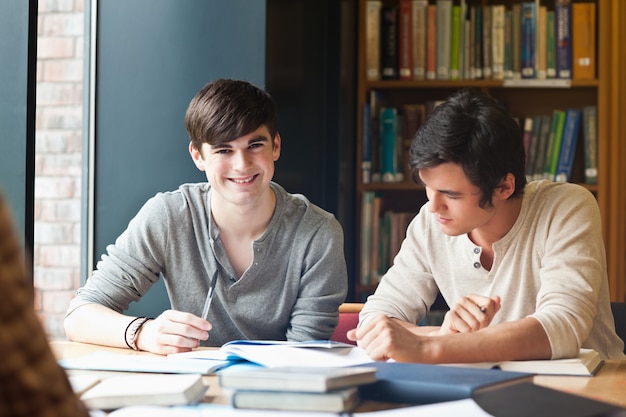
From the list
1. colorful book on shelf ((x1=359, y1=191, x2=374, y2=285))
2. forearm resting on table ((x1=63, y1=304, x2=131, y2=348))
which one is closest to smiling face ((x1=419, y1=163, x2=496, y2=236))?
forearm resting on table ((x1=63, y1=304, x2=131, y2=348))

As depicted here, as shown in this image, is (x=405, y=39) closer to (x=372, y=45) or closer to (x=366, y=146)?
(x=372, y=45)

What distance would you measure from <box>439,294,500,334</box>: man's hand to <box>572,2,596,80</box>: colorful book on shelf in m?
2.34

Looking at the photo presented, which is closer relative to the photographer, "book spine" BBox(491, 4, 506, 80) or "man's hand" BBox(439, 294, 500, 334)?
"man's hand" BBox(439, 294, 500, 334)

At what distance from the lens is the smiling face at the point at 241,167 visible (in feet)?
5.96

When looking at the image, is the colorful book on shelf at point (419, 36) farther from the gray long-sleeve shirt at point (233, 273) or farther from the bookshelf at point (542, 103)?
the gray long-sleeve shirt at point (233, 273)

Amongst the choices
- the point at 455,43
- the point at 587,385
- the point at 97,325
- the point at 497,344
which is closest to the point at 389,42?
the point at 455,43

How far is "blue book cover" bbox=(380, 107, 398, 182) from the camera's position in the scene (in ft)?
11.8

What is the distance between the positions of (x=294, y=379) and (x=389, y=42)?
2851mm

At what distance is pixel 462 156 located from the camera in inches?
63.7

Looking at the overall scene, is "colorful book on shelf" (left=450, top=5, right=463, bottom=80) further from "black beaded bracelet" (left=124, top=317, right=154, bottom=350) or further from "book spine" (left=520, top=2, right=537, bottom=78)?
"black beaded bracelet" (left=124, top=317, right=154, bottom=350)

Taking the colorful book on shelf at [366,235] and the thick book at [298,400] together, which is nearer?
the thick book at [298,400]

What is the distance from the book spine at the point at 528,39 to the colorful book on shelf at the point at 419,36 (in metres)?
0.42

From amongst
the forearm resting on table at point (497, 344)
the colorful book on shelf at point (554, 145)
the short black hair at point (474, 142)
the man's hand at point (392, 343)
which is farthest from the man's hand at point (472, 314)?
the colorful book on shelf at point (554, 145)

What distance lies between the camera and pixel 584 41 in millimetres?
3469
